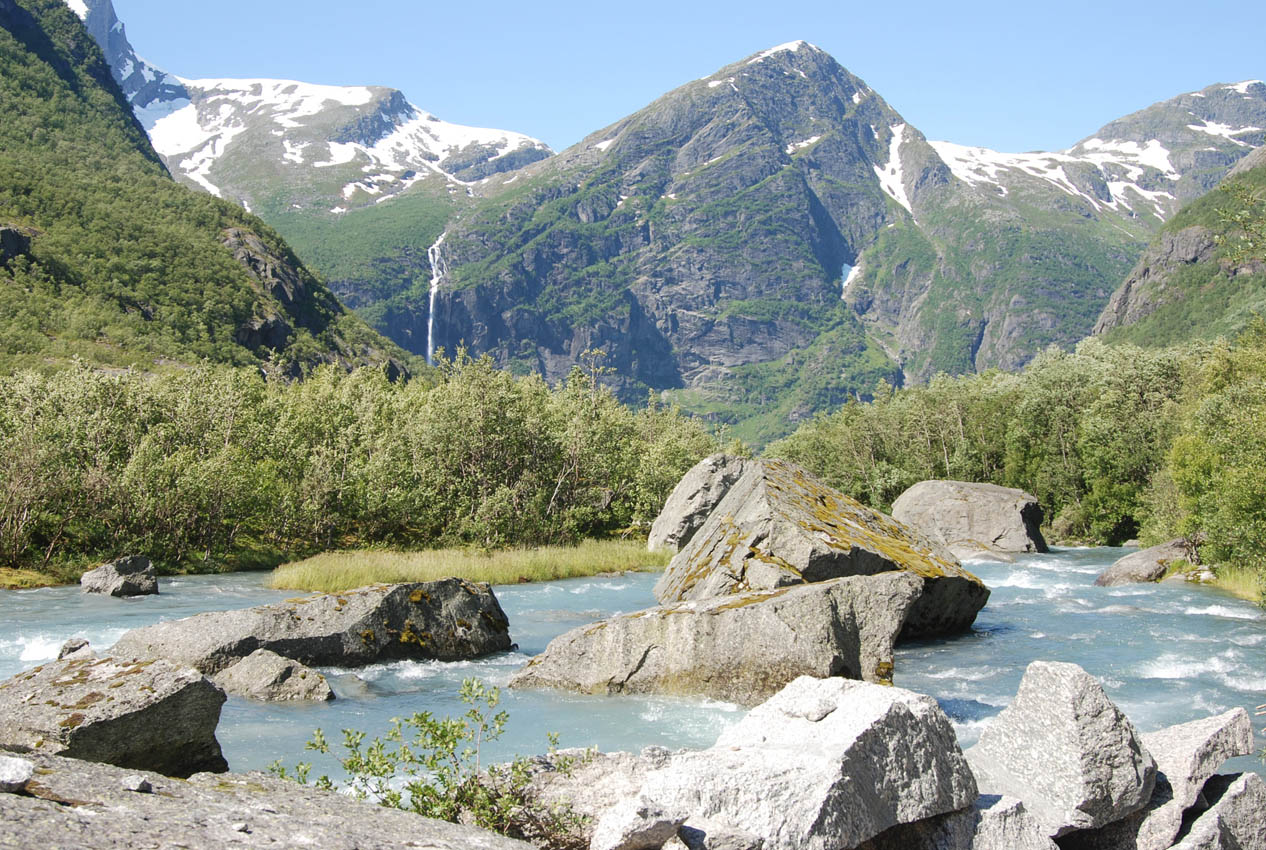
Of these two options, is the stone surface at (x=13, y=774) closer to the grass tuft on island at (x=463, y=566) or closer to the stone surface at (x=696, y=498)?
the grass tuft on island at (x=463, y=566)

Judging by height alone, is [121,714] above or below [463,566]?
above

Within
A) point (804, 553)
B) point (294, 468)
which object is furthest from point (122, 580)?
point (804, 553)

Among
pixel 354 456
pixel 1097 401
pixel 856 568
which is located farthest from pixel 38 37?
pixel 856 568

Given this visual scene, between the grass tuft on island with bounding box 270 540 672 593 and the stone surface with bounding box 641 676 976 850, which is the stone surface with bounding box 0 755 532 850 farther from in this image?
the grass tuft on island with bounding box 270 540 672 593

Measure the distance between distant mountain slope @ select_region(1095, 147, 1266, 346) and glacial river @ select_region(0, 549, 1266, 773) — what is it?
137m

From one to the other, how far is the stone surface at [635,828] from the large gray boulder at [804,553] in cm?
1256

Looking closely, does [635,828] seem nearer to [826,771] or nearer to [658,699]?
[826,771]

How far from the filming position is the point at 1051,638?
70.9ft

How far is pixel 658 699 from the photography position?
1498cm

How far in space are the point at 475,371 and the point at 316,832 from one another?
1523 inches

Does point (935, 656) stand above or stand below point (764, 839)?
below

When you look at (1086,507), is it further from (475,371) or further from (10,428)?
(10,428)

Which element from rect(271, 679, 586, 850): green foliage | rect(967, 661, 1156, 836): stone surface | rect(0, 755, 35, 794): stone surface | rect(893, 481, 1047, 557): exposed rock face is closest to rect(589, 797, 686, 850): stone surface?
rect(271, 679, 586, 850): green foliage

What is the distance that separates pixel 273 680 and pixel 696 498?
83.1 ft
